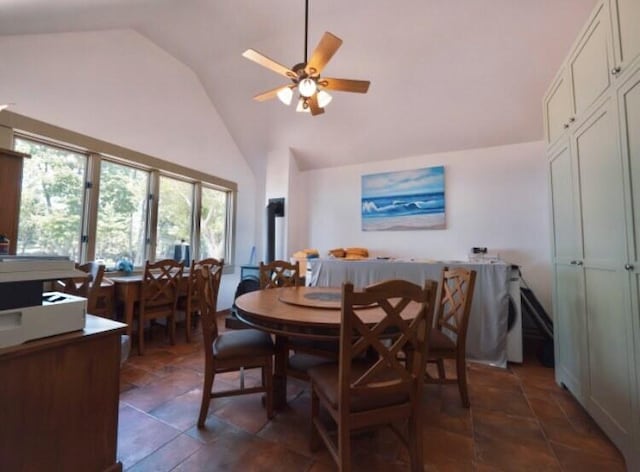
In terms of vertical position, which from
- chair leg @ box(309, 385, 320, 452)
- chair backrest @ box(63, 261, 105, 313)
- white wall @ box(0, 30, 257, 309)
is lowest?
chair leg @ box(309, 385, 320, 452)

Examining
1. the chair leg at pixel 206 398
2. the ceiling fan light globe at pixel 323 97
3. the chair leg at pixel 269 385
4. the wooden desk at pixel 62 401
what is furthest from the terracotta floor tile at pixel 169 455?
the ceiling fan light globe at pixel 323 97

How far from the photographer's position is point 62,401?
1.02 meters

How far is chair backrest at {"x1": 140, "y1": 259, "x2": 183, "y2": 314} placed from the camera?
9.55 feet

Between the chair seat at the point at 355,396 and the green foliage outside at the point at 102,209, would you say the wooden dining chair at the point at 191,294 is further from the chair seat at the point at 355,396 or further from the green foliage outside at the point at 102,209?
the chair seat at the point at 355,396

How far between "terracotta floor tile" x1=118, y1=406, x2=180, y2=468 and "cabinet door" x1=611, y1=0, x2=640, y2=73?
3.04 metres

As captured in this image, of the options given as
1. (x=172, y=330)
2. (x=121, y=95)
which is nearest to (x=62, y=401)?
(x=172, y=330)

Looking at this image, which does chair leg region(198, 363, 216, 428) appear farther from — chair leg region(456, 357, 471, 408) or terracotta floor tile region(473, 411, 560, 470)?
chair leg region(456, 357, 471, 408)

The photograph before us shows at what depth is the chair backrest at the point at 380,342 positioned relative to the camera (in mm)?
1132

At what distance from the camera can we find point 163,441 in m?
1.55

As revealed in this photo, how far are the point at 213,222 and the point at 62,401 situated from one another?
3.74 m

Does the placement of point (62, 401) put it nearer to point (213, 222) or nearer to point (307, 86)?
point (307, 86)

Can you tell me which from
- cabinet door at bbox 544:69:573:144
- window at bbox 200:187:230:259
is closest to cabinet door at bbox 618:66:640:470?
cabinet door at bbox 544:69:573:144

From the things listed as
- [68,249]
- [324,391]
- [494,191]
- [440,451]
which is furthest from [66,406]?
[494,191]

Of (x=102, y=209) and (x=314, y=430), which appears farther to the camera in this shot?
(x=102, y=209)
